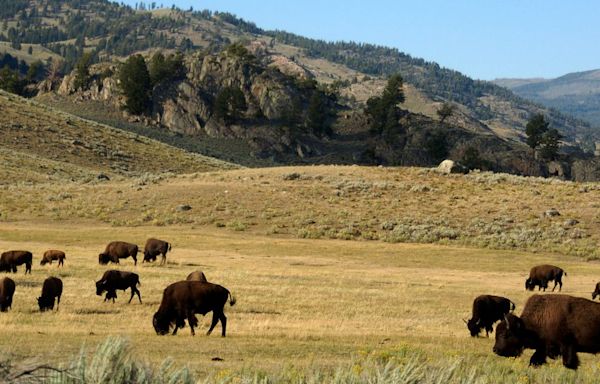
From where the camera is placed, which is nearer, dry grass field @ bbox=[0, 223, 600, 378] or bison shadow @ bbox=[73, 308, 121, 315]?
dry grass field @ bbox=[0, 223, 600, 378]

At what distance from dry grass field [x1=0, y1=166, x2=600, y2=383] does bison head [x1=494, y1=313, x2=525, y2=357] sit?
0.33 metres

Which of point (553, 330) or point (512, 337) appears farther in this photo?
point (512, 337)

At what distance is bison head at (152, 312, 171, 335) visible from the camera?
1895 cm

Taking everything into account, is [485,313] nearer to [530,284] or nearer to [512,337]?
[512,337]

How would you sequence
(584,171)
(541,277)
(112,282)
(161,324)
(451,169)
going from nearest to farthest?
(161,324), (112,282), (541,277), (451,169), (584,171)

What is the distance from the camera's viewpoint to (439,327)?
916 inches

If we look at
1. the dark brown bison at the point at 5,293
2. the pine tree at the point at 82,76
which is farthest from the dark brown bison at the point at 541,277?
the pine tree at the point at 82,76

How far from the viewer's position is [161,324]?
1902 centimetres

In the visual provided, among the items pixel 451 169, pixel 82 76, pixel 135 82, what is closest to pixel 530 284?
pixel 451 169

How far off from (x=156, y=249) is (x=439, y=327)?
19837 millimetres

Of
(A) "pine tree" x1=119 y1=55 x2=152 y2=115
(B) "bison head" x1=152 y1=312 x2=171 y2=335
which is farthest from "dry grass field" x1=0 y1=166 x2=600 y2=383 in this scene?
(A) "pine tree" x1=119 y1=55 x2=152 y2=115

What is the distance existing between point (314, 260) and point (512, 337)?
30986 mm

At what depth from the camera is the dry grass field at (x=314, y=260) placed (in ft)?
52.2

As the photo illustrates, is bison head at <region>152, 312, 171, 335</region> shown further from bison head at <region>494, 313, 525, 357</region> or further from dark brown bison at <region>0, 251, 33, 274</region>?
dark brown bison at <region>0, 251, 33, 274</region>
